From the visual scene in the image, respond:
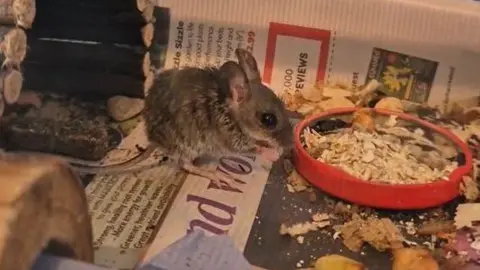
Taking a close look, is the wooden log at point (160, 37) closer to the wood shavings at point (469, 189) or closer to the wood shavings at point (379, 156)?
the wood shavings at point (379, 156)

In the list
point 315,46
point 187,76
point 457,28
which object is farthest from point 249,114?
point 457,28

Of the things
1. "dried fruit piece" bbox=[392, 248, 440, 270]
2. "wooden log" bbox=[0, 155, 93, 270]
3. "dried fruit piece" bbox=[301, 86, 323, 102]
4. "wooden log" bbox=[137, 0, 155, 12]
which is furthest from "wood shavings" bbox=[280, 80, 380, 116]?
"wooden log" bbox=[0, 155, 93, 270]

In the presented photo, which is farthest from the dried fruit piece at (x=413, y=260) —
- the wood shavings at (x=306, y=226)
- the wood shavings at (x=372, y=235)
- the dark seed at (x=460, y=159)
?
the dark seed at (x=460, y=159)

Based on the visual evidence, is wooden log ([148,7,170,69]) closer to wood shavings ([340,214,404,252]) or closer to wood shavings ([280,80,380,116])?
wood shavings ([280,80,380,116])

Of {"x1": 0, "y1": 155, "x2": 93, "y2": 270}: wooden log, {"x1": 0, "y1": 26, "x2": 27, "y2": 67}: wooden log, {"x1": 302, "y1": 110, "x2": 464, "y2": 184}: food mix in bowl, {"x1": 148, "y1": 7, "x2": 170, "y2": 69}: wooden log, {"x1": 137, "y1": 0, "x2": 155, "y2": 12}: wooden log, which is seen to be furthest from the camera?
{"x1": 148, "y1": 7, "x2": 170, "y2": 69}: wooden log

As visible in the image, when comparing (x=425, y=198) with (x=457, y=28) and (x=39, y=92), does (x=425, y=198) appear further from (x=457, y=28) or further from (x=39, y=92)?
(x=39, y=92)

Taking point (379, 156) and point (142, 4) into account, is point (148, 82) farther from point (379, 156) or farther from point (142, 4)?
point (379, 156)
